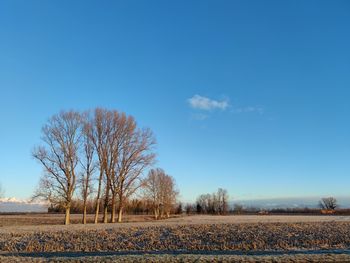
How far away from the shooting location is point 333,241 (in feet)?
79.5

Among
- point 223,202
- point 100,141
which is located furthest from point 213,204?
point 100,141

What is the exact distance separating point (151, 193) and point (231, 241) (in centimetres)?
7741

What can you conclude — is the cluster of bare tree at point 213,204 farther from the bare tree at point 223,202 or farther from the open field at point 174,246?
the open field at point 174,246

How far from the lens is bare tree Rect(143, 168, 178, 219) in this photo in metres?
101

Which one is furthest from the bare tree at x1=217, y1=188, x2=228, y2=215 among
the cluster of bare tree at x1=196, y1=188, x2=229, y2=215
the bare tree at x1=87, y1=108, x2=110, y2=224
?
the bare tree at x1=87, y1=108, x2=110, y2=224

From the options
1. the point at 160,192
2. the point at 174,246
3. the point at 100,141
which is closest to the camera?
the point at 174,246

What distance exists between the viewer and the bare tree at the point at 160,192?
331ft

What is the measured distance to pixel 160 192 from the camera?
105 meters

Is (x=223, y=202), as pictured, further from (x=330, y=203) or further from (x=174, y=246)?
(x=174, y=246)

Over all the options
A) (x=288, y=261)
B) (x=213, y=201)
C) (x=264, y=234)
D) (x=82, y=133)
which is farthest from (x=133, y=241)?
(x=213, y=201)

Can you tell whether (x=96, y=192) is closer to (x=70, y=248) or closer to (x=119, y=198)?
(x=119, y=198)

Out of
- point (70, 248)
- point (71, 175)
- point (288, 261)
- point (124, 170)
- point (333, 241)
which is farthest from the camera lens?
point (124, 170)

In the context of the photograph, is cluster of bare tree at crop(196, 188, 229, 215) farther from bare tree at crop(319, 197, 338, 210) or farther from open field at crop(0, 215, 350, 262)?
open field at crop(0, 215, 350, 262)

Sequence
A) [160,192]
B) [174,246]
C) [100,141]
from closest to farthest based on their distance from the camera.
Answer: [174,246] → [100,141] → [160,192]
